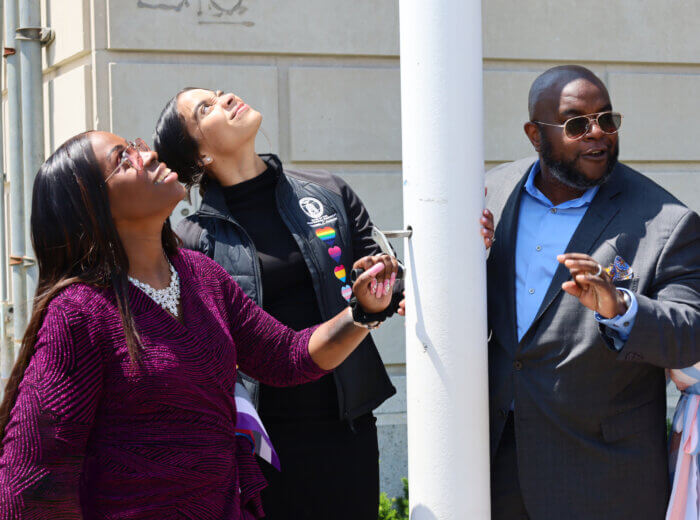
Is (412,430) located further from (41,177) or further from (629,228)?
(41,177)

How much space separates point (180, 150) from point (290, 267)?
0.60m

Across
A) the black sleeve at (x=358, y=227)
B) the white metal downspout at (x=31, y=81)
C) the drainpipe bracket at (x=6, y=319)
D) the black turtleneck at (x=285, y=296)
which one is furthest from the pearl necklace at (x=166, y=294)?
the drainpipe bracket at (x=6, y=319)

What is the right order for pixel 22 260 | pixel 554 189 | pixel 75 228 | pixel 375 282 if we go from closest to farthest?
pixel 75 228 → pixel 375 282 → pixel 554 189 → pixel 22 260

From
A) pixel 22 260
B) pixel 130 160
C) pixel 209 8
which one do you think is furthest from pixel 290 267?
pixel 22 260

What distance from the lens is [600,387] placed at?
2701mm

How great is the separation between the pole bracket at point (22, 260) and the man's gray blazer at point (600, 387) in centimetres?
399

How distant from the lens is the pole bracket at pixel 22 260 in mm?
5906

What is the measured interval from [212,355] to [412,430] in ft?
2.02

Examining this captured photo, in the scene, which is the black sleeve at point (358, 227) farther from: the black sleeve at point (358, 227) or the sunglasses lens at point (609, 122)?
the sunglasses lens at point (609, 122)

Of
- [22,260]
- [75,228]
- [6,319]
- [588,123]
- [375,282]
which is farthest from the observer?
[6,319]

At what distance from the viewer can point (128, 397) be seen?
2.25m

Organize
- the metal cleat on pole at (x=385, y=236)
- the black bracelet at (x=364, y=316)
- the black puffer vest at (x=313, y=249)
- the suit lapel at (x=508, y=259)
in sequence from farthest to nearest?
the black puffer vest at (x=313, y=249), the suit lapel at (x=508, y=259), the black bracelet at (x=364, y=316), the metal cleat on pole at (x=385, y=236)

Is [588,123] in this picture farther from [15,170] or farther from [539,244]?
[15,170]

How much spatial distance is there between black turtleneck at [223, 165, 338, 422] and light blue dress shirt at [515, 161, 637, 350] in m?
0.75
